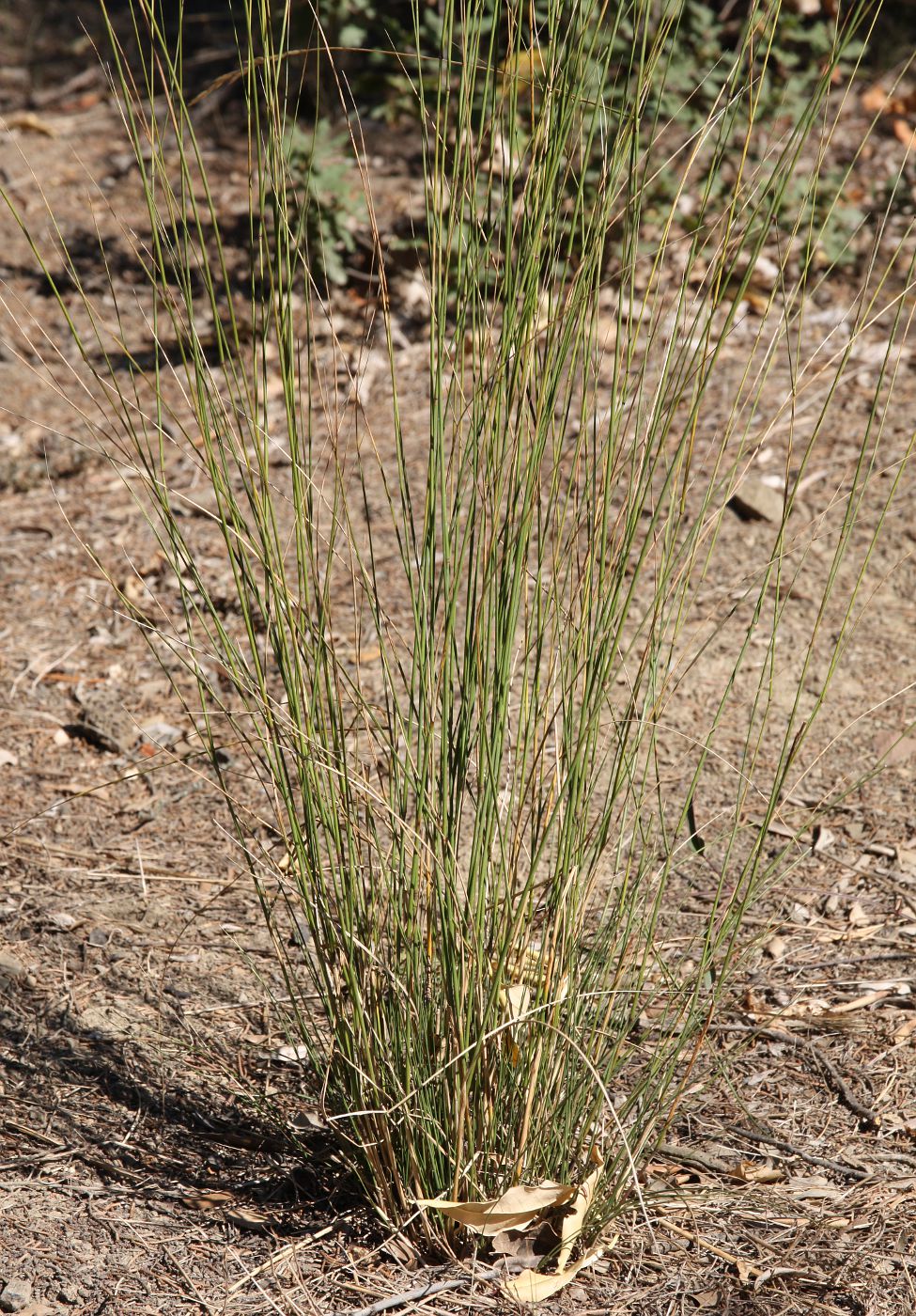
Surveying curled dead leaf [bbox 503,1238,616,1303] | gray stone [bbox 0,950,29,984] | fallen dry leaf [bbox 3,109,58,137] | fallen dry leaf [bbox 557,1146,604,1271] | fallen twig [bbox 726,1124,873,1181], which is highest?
fallen dry leaf [bbox 3,109,58,137]

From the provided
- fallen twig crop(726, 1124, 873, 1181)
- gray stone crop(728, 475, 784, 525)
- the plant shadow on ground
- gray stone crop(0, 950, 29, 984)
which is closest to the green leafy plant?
gray stone crop(728, 475, 784, 525)

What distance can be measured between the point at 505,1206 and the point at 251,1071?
62cm

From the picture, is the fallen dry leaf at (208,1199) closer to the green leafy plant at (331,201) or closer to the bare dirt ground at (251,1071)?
the bare dirt ground at (251,1071)

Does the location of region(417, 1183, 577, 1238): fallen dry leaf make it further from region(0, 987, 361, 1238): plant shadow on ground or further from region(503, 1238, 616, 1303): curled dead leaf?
region(0, 987, 361, 1238): plant shadow on ground

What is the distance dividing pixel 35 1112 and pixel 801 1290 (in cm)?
110

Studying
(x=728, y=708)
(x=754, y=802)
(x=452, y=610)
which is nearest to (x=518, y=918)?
(x=452, y=610)

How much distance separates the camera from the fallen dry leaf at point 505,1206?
147 cm

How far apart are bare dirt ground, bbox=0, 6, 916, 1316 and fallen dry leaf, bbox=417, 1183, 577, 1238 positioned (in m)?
0.10

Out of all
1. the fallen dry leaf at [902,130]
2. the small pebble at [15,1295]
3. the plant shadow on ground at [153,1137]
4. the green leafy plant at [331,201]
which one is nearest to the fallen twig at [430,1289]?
the plant shadow on ground at [153,1137]

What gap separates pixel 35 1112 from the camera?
1839mm

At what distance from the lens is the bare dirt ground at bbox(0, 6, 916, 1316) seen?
5.15 ft

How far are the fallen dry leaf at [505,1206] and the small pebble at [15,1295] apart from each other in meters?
0.52

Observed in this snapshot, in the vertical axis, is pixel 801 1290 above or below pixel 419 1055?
below

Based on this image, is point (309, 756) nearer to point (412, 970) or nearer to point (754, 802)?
point (412, 970)
